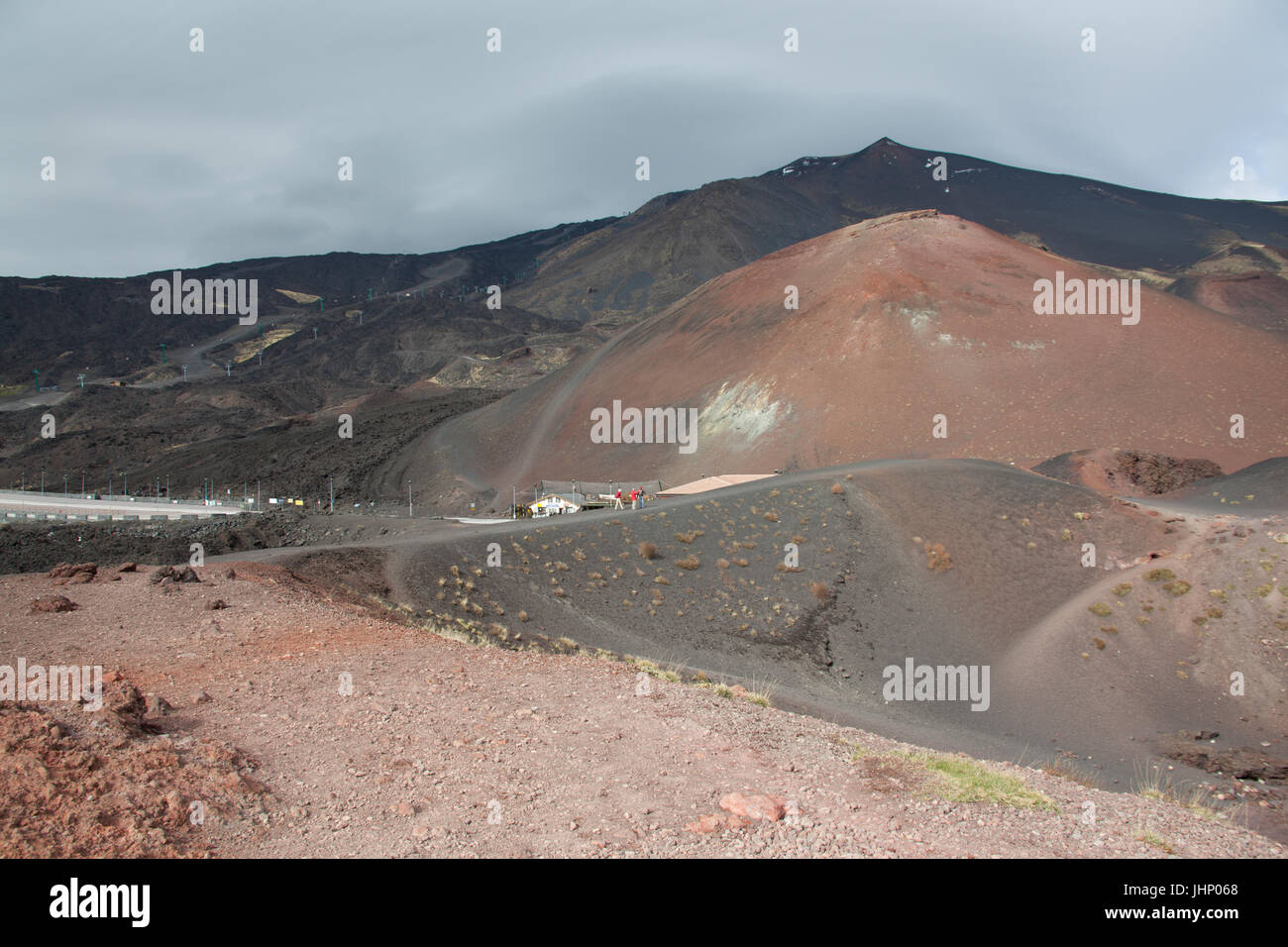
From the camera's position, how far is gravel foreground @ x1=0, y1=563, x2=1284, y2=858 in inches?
235

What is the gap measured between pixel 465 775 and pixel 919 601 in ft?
69.7

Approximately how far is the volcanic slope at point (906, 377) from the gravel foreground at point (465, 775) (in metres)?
37.8

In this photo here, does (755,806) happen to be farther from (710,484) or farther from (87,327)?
(87,327)

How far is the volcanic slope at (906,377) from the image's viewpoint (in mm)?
45688

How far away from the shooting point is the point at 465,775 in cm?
741

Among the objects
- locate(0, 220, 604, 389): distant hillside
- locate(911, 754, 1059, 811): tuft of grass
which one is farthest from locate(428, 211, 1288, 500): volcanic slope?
locate(0, 220, 604, 389): distant hillside

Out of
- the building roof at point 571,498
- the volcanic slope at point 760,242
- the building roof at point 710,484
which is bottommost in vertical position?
the building roof at point 571,498

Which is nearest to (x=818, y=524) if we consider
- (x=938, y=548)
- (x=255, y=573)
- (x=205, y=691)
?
(x=938, y=548)

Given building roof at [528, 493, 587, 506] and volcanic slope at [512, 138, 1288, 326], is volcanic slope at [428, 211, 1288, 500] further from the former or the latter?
volcanic slope at [512, 138, 1288, 326]

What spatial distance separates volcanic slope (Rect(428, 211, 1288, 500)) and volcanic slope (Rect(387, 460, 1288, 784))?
580 inches

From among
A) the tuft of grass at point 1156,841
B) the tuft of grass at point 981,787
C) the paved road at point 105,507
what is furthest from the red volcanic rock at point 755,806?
the paved road at point 105,507

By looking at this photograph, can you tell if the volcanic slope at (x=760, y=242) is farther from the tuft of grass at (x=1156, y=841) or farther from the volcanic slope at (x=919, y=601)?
the tuft of grass at (x=1156, y=841)

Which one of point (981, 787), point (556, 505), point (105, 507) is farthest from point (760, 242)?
point (981, 787)

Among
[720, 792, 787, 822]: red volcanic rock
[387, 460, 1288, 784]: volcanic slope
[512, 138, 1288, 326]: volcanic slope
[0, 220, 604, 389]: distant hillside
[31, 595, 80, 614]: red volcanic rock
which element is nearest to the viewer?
[720, 792, 787, 822]: red volcanic rock
